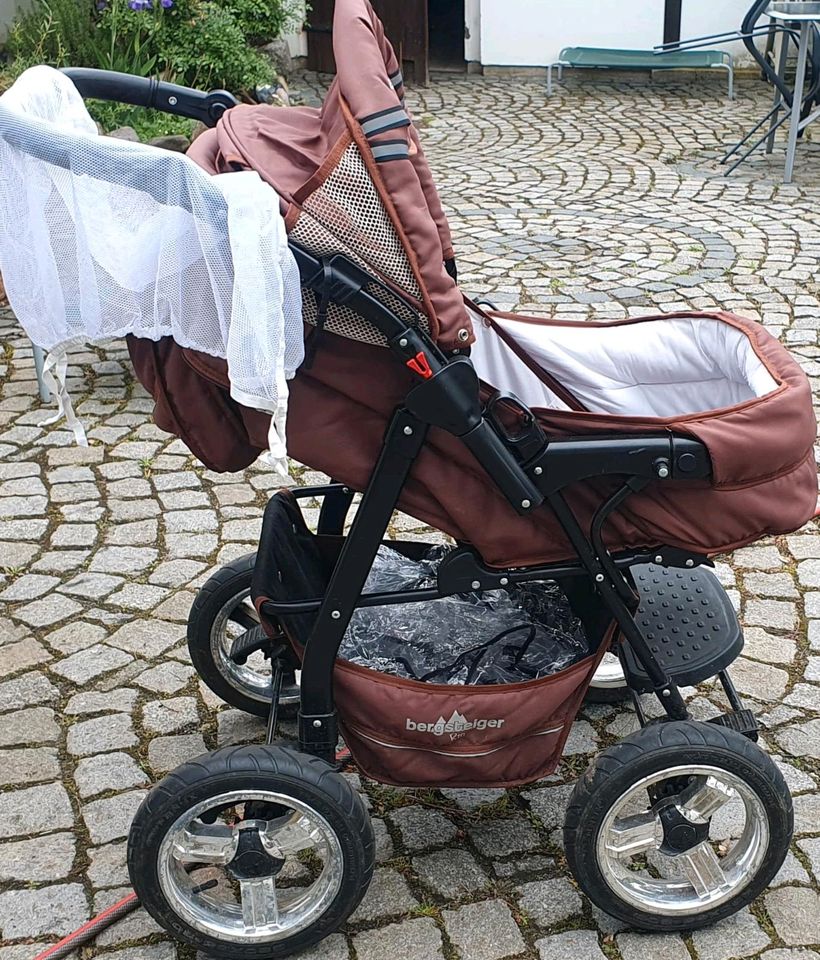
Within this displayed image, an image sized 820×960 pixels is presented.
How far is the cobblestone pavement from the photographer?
260 centimetres

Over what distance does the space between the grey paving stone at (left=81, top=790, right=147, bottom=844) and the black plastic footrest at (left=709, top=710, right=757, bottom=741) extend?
1.38 m

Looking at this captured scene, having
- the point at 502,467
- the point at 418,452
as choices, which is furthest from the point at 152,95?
the point at 502,467

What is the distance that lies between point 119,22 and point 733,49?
5.98 meters

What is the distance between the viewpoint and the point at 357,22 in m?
2.21

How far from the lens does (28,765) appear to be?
3.06 metres

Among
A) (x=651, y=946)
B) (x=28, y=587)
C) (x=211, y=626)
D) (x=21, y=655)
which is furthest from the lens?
(x=28, y=587)

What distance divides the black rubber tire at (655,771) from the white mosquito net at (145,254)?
91cm

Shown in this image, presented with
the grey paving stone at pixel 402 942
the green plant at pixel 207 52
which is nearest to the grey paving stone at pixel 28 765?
the grey paving stone at pixel 402 942

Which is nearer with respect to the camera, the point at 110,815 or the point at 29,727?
the point at 110,815

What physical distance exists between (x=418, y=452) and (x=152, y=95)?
107 centimetres

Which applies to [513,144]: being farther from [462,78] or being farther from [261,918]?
[261,918]

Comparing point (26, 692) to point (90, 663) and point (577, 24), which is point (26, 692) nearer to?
point (90, 663)

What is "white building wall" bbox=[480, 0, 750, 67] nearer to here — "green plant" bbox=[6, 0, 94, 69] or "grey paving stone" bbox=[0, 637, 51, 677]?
"green plant" bbox=[6, 0, 94, 69]

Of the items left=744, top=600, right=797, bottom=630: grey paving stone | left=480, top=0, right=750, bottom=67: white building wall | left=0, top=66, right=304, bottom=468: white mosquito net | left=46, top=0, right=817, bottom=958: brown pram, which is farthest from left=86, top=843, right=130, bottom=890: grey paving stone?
left=480, top=0, right=750, bottom=67: white building wall
